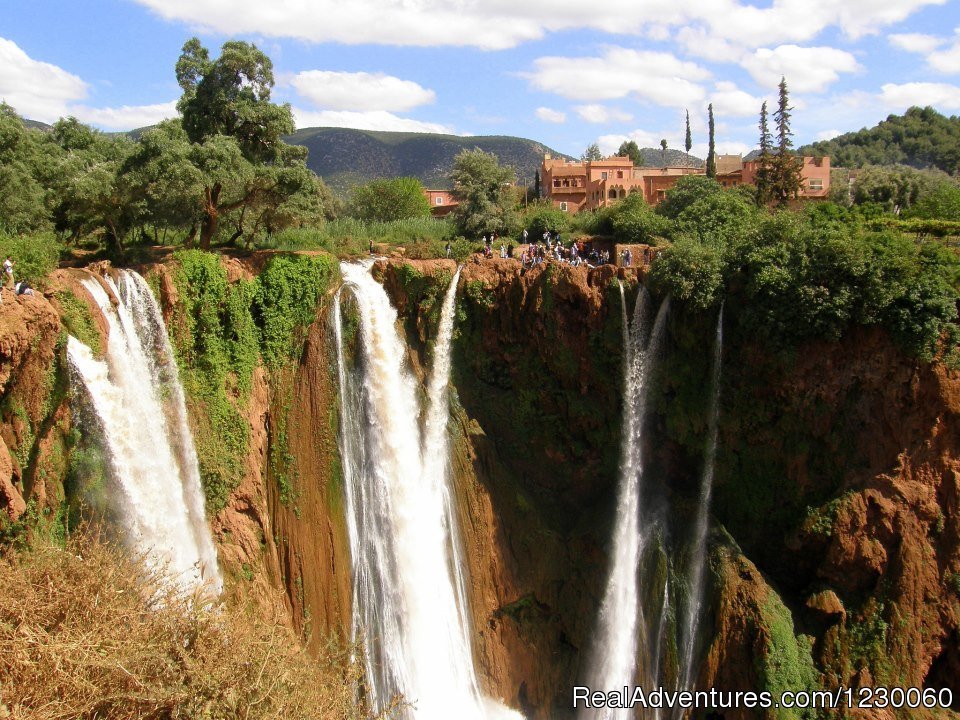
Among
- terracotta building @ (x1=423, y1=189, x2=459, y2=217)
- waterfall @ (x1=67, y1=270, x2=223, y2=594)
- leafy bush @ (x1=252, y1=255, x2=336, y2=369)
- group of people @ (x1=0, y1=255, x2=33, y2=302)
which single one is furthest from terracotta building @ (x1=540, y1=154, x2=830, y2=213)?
group of people @ (x1=0, y1=255, x2=33, y2=302)

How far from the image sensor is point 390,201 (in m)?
52.4

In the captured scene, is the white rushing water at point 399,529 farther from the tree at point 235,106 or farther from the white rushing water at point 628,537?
the tree at point 235,106

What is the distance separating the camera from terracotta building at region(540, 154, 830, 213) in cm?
4397

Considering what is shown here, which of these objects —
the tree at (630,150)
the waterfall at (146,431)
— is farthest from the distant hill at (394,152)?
the waterfall at (146,431)

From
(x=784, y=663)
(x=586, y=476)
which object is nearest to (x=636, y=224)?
(x=586, y=476)

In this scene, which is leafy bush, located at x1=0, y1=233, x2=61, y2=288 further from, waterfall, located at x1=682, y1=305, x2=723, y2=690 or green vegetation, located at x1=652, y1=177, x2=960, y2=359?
waterfall, located at x1=682, y1=305, x2=723, y2=690

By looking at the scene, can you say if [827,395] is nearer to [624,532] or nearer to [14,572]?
[624,532]

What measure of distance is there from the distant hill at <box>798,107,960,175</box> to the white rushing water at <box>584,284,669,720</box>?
80.1 metres

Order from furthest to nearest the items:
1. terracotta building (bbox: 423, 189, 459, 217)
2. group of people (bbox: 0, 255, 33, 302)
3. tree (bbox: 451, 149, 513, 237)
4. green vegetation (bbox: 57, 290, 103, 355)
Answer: terracotta building (bbox: 423, 189, 459, 217), tree (bbox: 451, 149, 513, 237), green vegetation (bbox: 57, 290, 103, 355), group of people (bbox: 0, 255, 33, 302)

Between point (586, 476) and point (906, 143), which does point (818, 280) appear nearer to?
point (586, 476)

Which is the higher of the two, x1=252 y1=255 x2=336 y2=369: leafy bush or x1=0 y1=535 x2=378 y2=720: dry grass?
x1=252 y1=255 x2=336 y2=369: leafy bush

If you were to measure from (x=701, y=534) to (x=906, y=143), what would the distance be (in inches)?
3847

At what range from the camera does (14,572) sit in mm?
11664

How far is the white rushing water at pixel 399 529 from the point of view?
2016 centimetres
